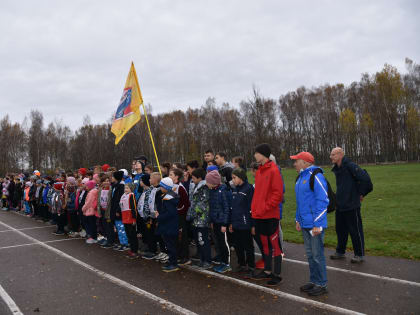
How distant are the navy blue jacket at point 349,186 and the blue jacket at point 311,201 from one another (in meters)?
1.77

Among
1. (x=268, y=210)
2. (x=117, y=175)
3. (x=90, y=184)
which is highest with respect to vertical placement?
(x=117, y=175)

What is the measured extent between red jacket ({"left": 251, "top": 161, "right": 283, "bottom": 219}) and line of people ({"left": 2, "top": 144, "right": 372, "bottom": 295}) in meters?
0.02

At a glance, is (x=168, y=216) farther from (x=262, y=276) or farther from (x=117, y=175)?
(x=117, y=175)

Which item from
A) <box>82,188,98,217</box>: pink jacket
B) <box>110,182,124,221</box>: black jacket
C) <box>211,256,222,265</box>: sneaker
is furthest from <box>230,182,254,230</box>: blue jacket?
<box>82,188,98,217</box>: pink jacket

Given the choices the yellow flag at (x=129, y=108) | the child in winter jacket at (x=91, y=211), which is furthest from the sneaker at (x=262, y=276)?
the yellow flag at (x=129, y=108)

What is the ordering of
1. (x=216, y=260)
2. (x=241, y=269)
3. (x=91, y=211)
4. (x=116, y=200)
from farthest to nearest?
(x=91, y=211)
(x=116, y=200)
(x=216, y=260)
(x=241, y=269)

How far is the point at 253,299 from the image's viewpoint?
450 centimetres

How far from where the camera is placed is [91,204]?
350 inches

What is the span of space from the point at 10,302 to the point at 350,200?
20.6ft

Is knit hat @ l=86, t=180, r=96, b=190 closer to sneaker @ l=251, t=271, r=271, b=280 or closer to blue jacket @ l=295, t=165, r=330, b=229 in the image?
sneaker @ l=251, t=271, r=271, b=280

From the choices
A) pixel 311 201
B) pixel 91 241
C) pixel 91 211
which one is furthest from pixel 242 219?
pixel 91 241

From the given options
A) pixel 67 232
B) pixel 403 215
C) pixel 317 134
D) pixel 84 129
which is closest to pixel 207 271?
pixel 67 232

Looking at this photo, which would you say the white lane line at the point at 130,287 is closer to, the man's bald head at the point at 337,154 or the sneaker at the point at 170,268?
the sneaker at the point at 170,268

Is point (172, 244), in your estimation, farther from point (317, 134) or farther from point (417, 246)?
point (317, 134)
